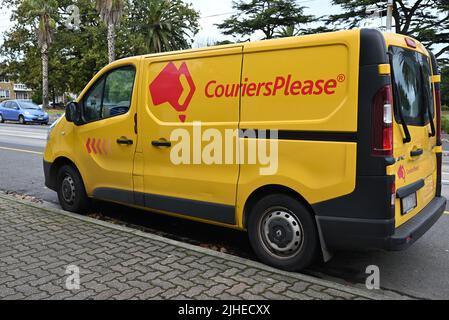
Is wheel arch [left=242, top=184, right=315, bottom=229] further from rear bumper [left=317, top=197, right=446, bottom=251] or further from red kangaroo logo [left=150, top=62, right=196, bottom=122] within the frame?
red kangaroo logo [left=150, top=62, right=196, bottom=122]

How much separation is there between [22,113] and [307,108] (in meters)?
28.2

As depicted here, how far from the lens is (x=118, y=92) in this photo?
17.3ft

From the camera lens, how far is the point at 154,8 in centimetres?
4606

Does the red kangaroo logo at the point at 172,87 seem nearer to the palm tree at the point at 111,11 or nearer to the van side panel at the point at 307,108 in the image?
the van side panel at the point at 307,108

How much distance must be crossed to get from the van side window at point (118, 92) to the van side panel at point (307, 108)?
161cm

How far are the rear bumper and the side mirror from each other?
3.44m

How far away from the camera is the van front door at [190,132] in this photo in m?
4.27

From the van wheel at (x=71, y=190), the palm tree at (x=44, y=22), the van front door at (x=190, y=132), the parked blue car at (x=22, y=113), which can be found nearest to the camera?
the van front door at (x=190, y=132)

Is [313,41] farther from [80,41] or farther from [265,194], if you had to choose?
[80,41]

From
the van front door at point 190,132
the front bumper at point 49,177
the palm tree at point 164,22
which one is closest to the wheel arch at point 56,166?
the front bumper at point 49,177

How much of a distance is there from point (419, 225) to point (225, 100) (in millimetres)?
2058

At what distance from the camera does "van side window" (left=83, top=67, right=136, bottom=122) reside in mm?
5152

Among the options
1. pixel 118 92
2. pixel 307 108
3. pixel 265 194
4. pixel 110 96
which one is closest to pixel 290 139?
pixel 307 108
